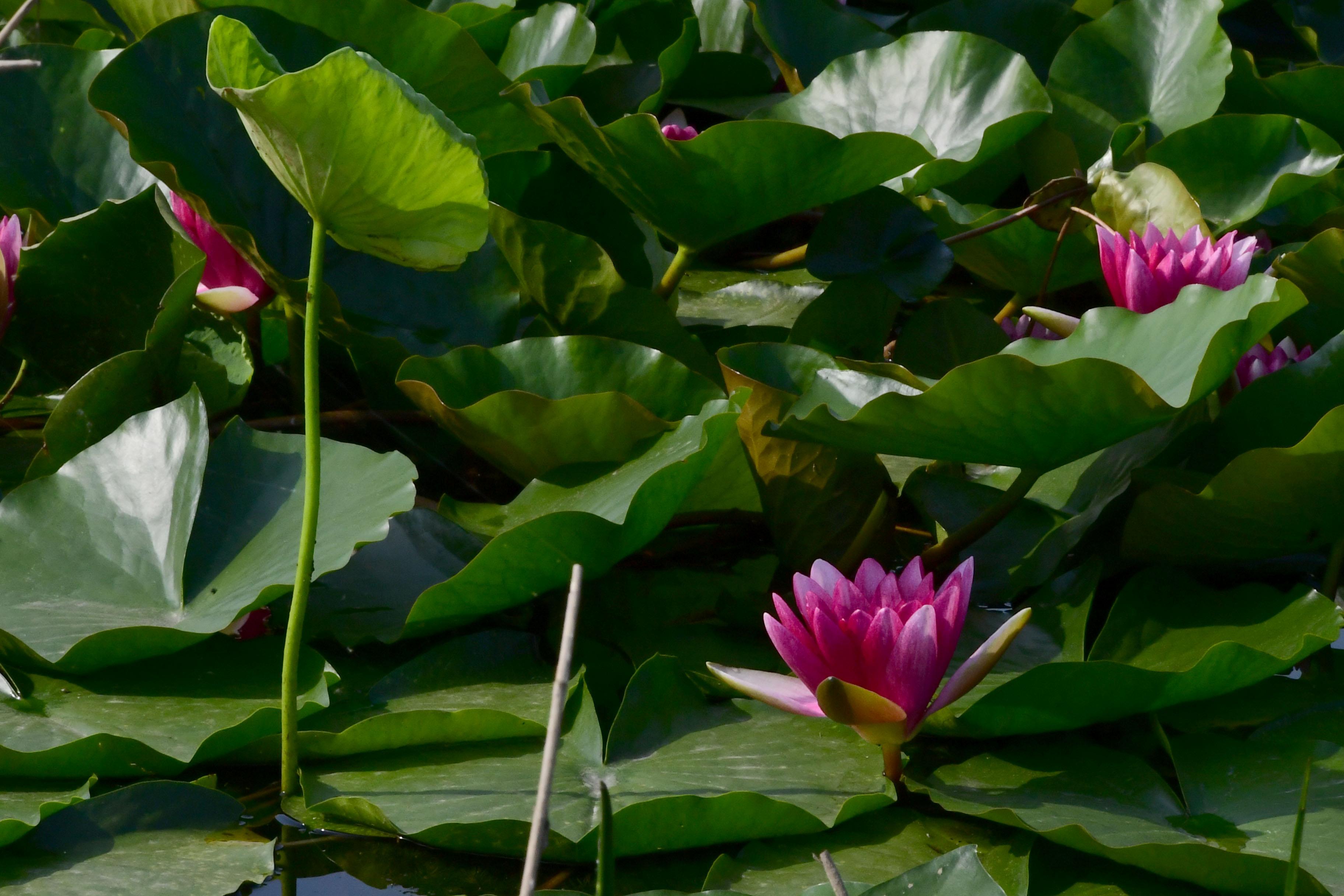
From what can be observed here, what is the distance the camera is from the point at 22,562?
0.89 meters

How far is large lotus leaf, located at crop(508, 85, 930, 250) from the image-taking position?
1.05 metres

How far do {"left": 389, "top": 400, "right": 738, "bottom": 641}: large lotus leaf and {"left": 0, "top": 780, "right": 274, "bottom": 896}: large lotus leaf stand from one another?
0.19m

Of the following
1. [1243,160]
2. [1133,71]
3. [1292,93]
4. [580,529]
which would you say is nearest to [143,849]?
[580,529]

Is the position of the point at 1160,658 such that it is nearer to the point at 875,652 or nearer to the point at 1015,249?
the point at 875,652

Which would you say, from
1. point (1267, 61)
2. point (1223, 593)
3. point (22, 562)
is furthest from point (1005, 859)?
point (1267, 61)

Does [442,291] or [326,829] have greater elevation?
[442,291]

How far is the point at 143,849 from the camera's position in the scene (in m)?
0.72

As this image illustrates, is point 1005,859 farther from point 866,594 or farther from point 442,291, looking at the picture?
point 442,291

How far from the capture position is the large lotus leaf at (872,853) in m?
0.70

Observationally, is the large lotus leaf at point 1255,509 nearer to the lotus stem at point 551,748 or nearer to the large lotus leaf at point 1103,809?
the large lotus leaf at point 1103,809

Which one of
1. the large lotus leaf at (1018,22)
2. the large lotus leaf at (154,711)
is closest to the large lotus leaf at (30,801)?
the large lotus leaf at (154,711)

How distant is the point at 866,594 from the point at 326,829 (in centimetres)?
38

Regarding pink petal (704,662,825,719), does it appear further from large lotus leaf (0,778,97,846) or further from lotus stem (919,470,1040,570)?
large lotus leaf (0,778,97,846)

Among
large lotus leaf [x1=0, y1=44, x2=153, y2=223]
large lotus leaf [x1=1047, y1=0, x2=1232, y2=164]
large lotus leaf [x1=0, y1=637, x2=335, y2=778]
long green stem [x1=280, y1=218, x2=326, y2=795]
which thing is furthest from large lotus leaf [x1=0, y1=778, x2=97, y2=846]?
large lotus leaf [x1=1047, y1=0, x2=1232, y2=164]
